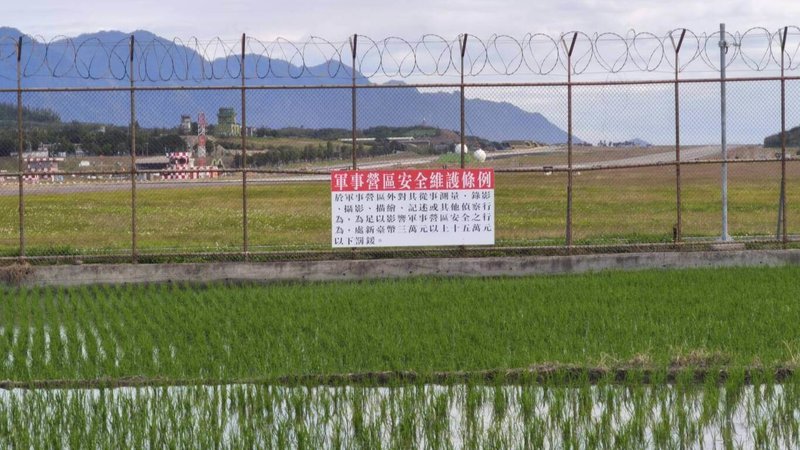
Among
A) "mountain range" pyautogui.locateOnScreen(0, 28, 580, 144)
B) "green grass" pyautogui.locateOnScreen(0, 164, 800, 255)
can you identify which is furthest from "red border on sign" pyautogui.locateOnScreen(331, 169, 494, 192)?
"green grass" pyautogui.locateOnScreen(0, 164, 800, 255)

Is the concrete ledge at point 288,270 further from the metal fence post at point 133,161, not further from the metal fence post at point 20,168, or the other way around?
the metal fence post at point 20,168

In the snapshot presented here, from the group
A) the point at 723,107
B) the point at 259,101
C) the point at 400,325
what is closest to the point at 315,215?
the point at 259,101

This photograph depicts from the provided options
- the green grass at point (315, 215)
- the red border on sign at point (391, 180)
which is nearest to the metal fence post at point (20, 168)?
the green grass at point (315, 215)

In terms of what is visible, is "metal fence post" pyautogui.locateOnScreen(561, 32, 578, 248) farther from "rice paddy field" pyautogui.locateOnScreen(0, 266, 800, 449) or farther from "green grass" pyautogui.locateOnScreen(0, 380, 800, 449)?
"green grass" pyautogui.locateOnScreen(0, 380, 800, 449)

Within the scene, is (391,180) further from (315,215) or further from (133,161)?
(315,215)

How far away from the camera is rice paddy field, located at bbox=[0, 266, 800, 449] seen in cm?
884

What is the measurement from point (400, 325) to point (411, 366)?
2.23 m

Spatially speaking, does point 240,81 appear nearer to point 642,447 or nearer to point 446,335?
point 446,335

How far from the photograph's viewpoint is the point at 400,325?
43.5 ft

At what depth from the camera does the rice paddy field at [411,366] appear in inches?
348

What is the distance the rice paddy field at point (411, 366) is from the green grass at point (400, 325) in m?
0.04

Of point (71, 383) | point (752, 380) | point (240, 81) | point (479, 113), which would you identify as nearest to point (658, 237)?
point (479, 113)

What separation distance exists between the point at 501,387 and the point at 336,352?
8.10 ft

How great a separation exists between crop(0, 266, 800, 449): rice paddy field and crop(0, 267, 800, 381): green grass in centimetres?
4
